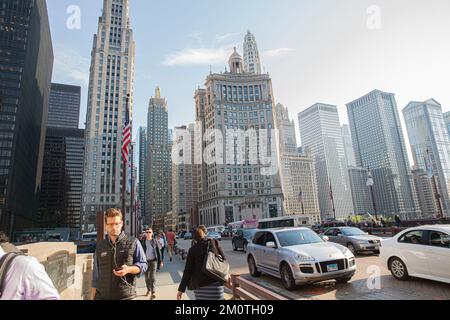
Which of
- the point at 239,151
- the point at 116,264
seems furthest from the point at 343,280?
the point at 239,151

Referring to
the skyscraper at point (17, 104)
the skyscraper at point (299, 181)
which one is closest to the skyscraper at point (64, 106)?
the skyscraper at point (17, 104)

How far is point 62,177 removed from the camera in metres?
140

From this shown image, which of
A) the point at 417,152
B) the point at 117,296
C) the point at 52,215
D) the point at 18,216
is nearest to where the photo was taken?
the point at 117,296

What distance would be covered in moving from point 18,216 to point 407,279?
99.0 m

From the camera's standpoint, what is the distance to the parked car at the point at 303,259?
7.59m

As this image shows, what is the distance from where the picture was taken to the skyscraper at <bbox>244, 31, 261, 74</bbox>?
16588 centimetres

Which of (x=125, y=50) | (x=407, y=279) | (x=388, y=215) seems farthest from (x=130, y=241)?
(x=388, y=215)

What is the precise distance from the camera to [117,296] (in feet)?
12.1

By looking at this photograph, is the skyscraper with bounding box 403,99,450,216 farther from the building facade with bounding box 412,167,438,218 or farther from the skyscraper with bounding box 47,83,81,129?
the skyscraper with bounding box 47,83,81,129

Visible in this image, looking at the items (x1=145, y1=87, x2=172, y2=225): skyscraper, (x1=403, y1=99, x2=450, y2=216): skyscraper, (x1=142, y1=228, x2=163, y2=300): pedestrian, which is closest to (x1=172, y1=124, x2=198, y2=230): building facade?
(x1=145, y1=87, x2=172, y2=225): skyscraper

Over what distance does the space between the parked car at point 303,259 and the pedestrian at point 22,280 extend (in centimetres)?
688

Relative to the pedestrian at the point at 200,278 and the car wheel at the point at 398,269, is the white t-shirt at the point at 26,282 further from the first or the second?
the car wheel at the point at 398,269

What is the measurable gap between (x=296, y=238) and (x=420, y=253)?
341 centimetres
